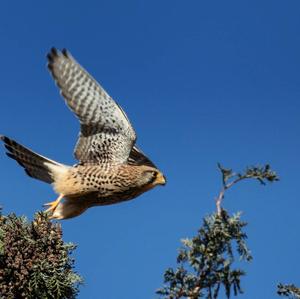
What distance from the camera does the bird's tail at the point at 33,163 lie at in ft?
20.2

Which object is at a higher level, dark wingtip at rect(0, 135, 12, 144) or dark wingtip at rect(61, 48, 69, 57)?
dark wingtip at rect(61, 48, 69, 57)

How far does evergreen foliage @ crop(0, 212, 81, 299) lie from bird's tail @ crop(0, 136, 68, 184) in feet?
7.52

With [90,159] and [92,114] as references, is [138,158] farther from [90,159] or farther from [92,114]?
[92,114]

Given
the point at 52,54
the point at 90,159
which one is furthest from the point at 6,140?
the point at 52,54

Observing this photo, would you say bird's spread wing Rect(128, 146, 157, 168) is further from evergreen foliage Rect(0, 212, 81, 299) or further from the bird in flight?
evergreen foliage Rect(0, 212, 81, 299)

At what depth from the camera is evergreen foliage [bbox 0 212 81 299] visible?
3.61 meters

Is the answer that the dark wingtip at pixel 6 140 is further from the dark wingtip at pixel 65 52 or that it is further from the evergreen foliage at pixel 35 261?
the evergreen foliage at pixel 35 261

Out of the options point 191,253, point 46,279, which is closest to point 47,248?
point 46,279

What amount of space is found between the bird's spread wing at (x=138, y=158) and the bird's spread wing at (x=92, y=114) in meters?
0.41

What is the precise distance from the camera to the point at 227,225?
8.00ft

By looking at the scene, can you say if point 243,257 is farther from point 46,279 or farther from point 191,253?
point 46,279

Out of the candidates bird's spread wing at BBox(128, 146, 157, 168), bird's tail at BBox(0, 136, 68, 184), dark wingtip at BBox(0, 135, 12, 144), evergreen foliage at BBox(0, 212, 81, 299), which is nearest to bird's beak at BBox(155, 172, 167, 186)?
bird's spread wing at BBox(128, 146, 157, 168)

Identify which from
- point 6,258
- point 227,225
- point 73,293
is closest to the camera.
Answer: point 227,225

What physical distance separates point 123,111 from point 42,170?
3.61ft
